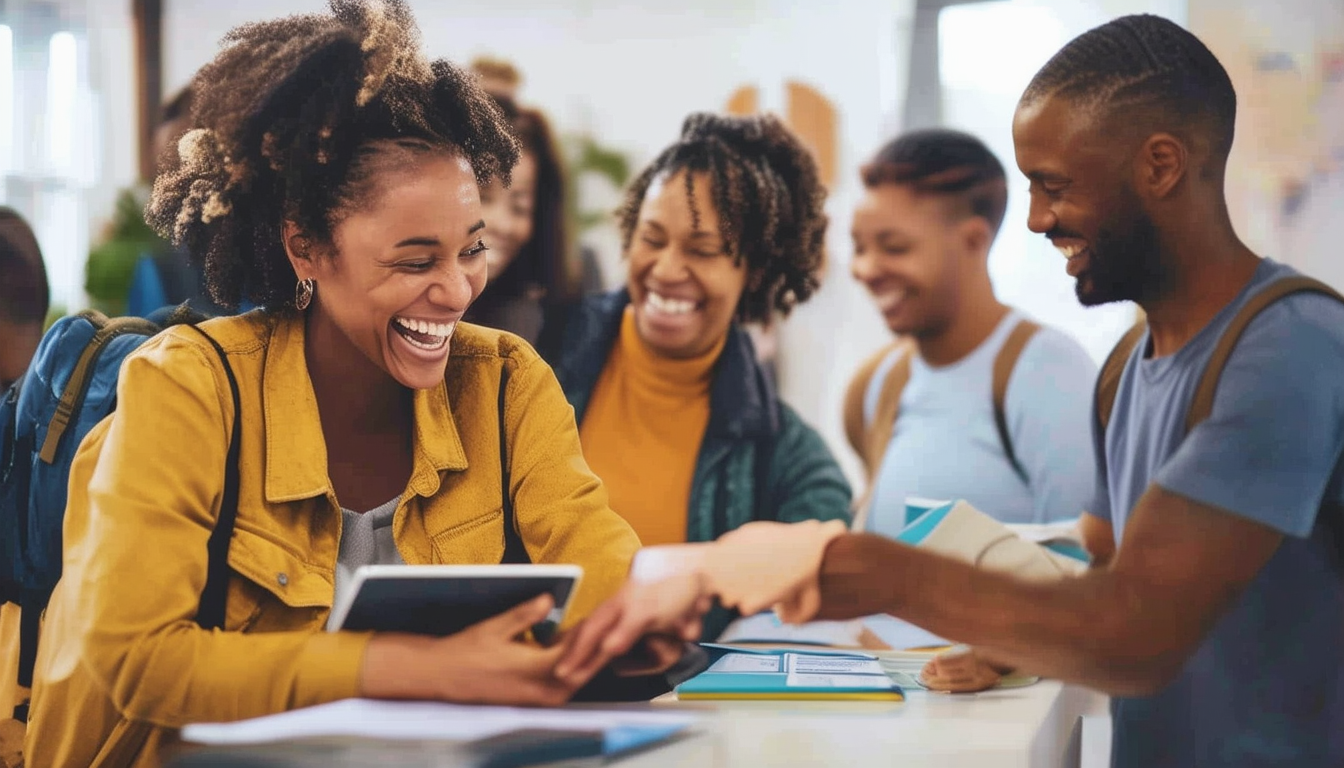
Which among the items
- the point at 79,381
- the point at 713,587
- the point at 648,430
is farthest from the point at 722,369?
the point at 79,381

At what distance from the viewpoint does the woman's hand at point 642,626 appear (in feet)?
4.62

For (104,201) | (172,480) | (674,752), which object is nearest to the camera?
(674,752)

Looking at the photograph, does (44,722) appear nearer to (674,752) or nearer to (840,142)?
(674,752)

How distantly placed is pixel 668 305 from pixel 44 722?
1208 mm

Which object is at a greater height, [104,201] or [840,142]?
[840,142]

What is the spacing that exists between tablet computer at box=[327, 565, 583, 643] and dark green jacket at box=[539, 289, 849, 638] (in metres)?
0.77

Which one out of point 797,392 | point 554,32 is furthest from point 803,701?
point 554,32

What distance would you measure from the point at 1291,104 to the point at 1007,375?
685 mm

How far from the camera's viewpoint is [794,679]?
65.0 inches

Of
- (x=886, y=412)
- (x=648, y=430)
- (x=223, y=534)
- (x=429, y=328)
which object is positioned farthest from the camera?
(x=886, y=412)

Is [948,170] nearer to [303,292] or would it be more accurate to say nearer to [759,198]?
[759,198]

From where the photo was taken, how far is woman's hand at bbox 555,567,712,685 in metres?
1.41

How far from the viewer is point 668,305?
2279 mm

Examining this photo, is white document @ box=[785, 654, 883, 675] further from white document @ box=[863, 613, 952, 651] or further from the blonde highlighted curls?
the blonde highlighted curls
